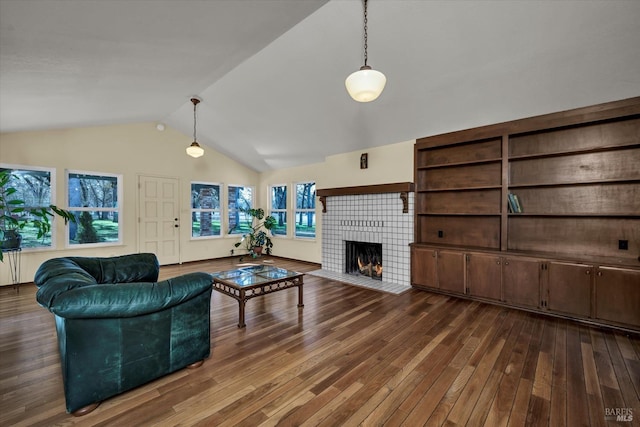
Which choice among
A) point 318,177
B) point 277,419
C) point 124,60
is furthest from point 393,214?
point 124,60

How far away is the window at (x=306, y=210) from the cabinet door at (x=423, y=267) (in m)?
2.63

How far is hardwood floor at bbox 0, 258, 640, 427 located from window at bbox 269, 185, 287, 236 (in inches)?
156

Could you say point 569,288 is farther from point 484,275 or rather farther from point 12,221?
point 12,221

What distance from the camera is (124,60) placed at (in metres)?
2.49

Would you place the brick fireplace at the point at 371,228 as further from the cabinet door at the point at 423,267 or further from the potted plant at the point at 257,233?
the potted plant at the point at 257,233

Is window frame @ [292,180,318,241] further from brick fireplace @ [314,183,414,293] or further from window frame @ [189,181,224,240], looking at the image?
window frame @ [189,181,224,240]

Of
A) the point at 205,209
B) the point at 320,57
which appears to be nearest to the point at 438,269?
the point at 320,57

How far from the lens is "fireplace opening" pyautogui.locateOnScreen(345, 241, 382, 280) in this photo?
487cm

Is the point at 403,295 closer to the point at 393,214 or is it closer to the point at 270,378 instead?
the point at 393,214

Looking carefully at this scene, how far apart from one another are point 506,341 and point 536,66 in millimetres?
2688

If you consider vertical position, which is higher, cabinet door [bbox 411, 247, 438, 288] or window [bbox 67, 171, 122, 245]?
window [bbox 67, 171, 122, 245]

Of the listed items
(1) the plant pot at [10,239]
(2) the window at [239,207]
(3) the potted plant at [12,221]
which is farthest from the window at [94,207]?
(2) the window at [239,207]

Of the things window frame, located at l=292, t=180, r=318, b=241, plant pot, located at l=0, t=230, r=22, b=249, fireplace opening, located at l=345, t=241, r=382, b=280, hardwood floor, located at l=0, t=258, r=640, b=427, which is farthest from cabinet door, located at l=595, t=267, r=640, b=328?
plant pot, located at l=0, t=230, r=22, b=249

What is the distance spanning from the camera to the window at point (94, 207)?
4758mm
